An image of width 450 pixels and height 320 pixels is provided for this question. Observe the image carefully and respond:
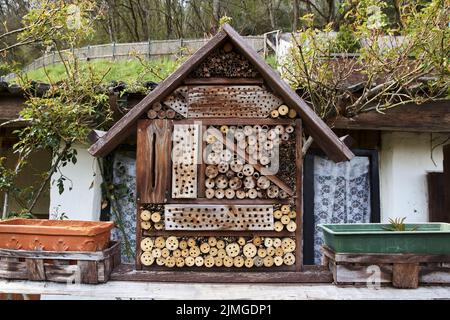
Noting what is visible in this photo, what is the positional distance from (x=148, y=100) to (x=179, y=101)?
25 cm

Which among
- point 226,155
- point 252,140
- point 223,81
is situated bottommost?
point 226,155

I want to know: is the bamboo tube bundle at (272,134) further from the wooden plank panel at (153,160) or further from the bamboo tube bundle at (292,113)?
the wooden plank panel at (153,160)

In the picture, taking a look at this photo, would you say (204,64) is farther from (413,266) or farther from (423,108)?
(423,108)

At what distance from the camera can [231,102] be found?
2.88 metres

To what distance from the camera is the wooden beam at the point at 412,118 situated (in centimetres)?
477

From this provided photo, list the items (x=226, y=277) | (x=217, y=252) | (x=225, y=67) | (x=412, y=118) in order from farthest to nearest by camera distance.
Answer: (x=412, y=118) < (x=225, y=67) < (x=217, y=252) < (x=226, y=277)

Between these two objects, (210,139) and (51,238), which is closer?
(51,238)

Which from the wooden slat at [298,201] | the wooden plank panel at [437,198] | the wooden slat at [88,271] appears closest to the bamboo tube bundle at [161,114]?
the wooden slat at [298,201]

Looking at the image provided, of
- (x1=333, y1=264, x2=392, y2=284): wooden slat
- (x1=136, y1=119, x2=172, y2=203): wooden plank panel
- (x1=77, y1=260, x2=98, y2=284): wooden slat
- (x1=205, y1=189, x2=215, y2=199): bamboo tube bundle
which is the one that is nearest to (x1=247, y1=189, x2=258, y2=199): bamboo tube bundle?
(x1=205, y1=189, x2=215, y2=199): bamboo tube bundle

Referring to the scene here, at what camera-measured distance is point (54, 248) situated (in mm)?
2670

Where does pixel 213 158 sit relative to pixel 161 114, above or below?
below

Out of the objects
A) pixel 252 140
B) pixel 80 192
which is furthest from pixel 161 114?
pixel 80 192

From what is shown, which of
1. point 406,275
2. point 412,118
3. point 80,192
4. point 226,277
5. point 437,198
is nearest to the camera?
point 406,275

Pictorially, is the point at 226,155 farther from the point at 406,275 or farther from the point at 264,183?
the point at 406,275
